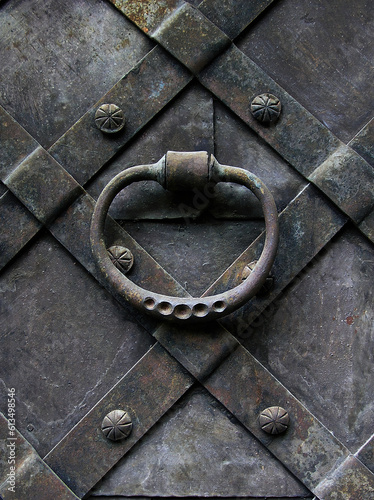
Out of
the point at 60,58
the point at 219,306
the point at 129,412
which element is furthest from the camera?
the point at 60,58

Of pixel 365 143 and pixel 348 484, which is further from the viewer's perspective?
pixel 365 143

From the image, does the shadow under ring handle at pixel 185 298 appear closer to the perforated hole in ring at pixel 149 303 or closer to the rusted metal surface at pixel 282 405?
the perforated hole in ring at pixel 149 303

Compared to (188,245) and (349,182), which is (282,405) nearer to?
(188,245)

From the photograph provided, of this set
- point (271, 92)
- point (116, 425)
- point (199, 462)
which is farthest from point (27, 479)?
point (271, 92)

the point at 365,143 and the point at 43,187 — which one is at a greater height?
the point at 43,187

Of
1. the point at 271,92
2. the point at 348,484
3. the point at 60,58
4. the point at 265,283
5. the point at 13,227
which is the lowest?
the point at 348,484

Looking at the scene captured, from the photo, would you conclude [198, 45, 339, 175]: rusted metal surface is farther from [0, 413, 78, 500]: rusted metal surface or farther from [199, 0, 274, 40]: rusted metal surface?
[0, 413, 78, 500]: rusted metal surface

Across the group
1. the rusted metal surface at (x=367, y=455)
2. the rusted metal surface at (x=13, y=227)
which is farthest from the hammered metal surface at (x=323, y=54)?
the rusted metal surface at (x=367, y=455)

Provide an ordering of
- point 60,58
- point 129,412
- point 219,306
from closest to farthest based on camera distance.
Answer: point 219,306 < point 129,412 < point 60,58
